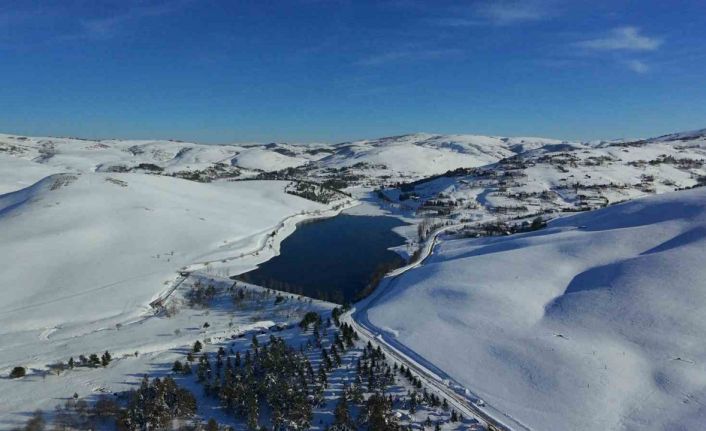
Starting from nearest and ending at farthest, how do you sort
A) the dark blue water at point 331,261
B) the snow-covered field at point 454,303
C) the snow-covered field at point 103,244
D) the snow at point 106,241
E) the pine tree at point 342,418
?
1. the pine tree at point 342,418
2. the snow-covered field at point 454,303
3. the snow-covered field at point 103,244
4. the snow at point 106,241
5. the dark blue water at point 331,261

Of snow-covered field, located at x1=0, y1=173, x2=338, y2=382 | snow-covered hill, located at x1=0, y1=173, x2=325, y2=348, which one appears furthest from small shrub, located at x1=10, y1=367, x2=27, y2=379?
snow-covered hill, located at x1=0, y1=173, x2=325, y2=348

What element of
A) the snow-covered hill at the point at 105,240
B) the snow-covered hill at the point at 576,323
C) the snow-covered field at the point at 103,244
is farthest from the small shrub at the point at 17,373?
the snow-covered hill at the point at 576,323

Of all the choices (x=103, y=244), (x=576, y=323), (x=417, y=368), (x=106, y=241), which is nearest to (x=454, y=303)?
(x=576, y=323)

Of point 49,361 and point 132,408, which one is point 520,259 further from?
point 49,361

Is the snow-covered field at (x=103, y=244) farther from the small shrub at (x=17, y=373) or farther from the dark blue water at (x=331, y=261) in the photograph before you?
the dark blue water at (x=331, y=261)

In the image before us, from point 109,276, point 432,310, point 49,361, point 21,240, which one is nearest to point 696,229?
point 432,310

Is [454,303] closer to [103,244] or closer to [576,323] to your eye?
[576,323]
